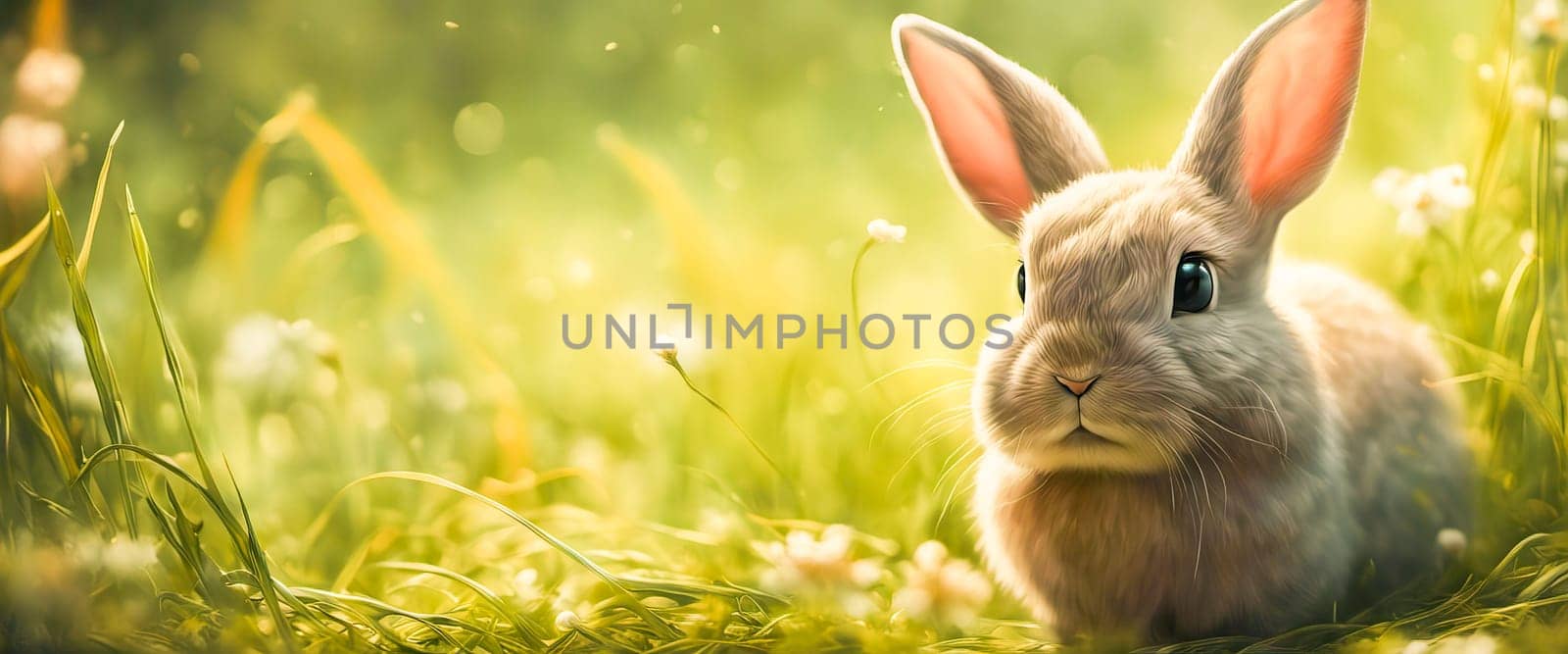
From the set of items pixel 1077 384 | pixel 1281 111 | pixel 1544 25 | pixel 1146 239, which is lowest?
pixel 1077 384

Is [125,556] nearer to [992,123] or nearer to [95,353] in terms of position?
[95,353]

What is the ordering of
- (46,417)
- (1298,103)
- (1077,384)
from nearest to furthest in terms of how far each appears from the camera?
(1077,384) < (1298,103) < (46,417)

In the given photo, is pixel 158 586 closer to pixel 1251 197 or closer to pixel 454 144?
pixel 454 144

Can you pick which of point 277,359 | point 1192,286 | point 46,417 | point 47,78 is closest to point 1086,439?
point 1192,286

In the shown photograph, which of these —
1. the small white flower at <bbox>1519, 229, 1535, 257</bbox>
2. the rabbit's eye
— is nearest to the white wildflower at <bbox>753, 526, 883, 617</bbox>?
the rabbit's eye

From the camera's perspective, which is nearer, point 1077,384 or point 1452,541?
point 1077,384

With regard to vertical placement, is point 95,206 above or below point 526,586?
above

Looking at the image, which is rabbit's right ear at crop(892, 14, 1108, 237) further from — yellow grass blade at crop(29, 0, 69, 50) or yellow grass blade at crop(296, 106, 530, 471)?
yellow grass blade at crop(29, 0, 69, 50)
